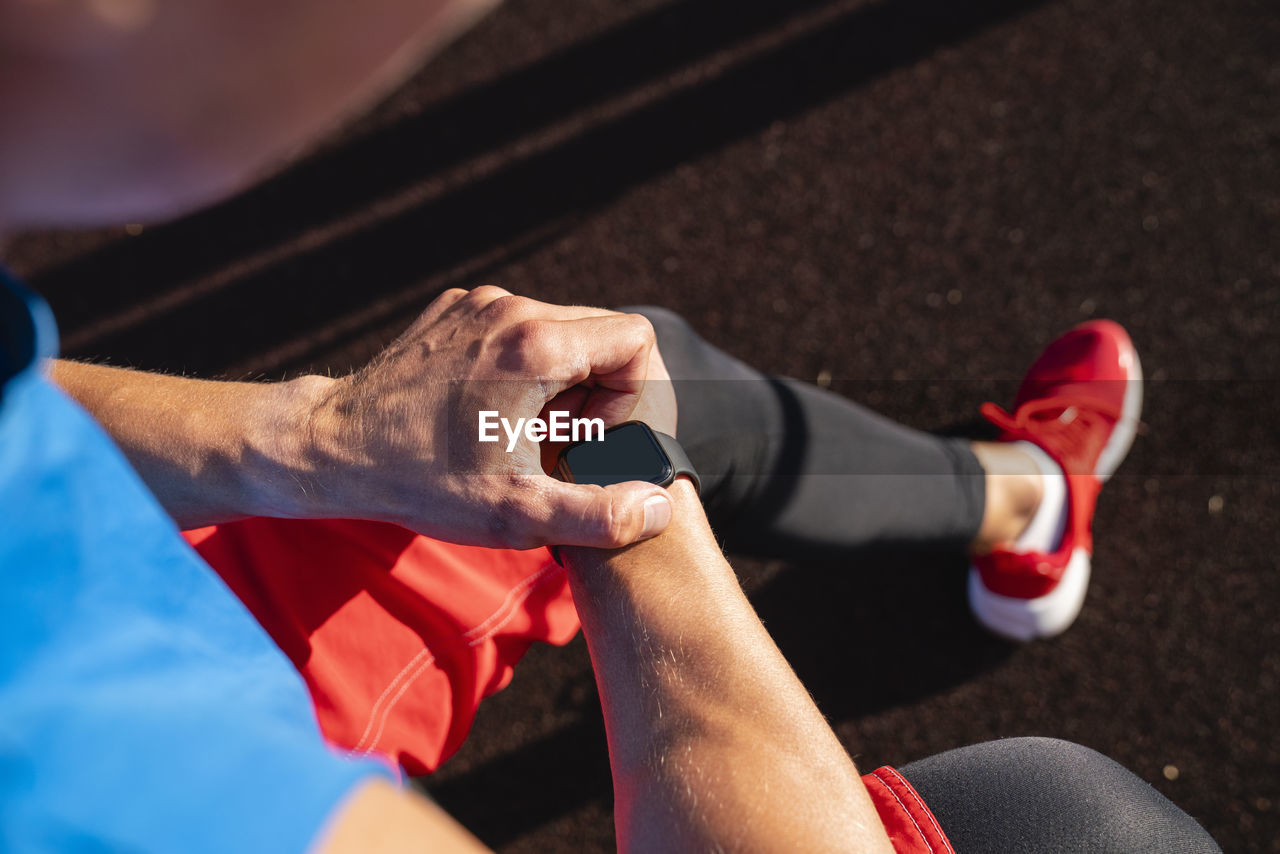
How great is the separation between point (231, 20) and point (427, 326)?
0.73m

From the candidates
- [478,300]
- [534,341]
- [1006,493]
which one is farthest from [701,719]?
[1006,493]

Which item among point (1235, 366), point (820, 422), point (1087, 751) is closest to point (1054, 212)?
point (1235, 366)

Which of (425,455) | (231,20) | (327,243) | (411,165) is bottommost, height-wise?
(327,243)

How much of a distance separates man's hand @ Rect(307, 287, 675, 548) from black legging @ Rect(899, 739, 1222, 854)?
0.42 m

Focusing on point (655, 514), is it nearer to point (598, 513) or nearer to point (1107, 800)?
point (598, 513)

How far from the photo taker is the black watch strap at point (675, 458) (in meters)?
0.86

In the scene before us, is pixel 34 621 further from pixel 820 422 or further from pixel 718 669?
pixel 820 422

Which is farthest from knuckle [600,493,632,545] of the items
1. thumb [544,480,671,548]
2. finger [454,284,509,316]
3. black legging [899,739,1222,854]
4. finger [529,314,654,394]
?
black legging [899,739,1222,854]

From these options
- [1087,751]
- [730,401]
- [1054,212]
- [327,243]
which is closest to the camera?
[1087,751]

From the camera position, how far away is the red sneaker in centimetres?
137

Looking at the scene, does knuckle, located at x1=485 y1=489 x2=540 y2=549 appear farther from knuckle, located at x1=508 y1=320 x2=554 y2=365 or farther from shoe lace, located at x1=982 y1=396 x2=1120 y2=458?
shoe lace, located at x1=982 y1=396 x2=1120 y2=458

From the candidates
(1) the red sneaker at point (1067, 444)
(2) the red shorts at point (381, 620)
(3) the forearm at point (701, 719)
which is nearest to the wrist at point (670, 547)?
(3) the forearm at point (701, 719)

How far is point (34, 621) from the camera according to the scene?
0.43m

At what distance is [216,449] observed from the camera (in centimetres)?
82
